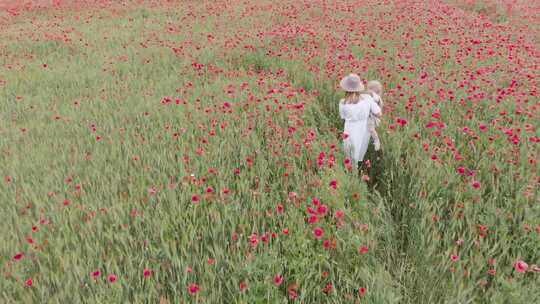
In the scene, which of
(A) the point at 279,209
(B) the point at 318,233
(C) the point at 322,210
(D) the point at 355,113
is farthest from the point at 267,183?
(D) the point at 355,113

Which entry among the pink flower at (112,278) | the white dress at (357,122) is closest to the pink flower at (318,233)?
the pink flower at (112,278)

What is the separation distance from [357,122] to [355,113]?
0.40 ft

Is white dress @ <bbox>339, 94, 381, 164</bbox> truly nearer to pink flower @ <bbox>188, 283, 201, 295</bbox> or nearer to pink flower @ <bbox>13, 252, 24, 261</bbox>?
pink flower @ <bbox>188, 283, 201, 295</bbox>

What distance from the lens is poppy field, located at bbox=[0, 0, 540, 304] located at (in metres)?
2.68

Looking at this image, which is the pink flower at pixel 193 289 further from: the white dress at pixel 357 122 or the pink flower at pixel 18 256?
the white dress at pixel 357 122

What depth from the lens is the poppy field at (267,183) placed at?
2680 millimetres

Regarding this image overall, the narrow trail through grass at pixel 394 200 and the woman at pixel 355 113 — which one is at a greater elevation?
the woman at pixel 355 113

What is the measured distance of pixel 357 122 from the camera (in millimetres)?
4469

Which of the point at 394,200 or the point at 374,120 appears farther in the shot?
the point at 374,120

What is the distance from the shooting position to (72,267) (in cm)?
275

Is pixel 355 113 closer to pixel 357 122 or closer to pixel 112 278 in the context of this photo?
pixel 357 122

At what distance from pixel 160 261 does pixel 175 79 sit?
189 inches

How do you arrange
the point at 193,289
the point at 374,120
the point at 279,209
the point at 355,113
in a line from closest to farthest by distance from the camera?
the point at 193,289, the point at 279,209, the point at 355,113, the point at 374,120

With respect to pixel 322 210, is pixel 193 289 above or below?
below
